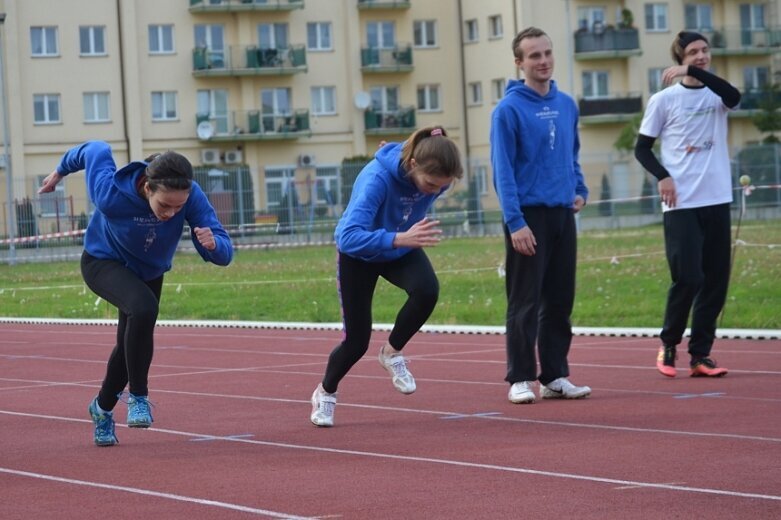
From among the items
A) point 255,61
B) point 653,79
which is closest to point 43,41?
point 255,61

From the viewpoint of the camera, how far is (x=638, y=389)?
10.5m

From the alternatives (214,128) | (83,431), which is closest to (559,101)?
(83,431)

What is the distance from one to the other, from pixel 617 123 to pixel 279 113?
14.2 metres

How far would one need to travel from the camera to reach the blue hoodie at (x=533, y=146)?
9680 mm

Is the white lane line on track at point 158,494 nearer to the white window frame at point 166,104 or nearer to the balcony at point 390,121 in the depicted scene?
the white window frame at point 166,104

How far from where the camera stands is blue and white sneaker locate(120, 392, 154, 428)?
840 centimetres

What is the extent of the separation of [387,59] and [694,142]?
58.2 meters

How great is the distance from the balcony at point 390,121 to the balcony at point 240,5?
5634mm

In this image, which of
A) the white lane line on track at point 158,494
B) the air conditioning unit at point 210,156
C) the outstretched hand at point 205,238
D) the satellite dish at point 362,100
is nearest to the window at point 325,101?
the satellite dish at point 362,100

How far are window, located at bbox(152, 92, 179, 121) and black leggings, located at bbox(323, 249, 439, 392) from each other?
56614 millimetres

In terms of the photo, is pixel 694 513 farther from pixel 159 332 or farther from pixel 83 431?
pixel 159 332

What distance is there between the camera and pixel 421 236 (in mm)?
7949

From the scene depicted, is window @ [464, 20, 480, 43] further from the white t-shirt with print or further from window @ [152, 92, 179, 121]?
the white t-shirt with print

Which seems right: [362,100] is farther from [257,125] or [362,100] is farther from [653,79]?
[653,79]
